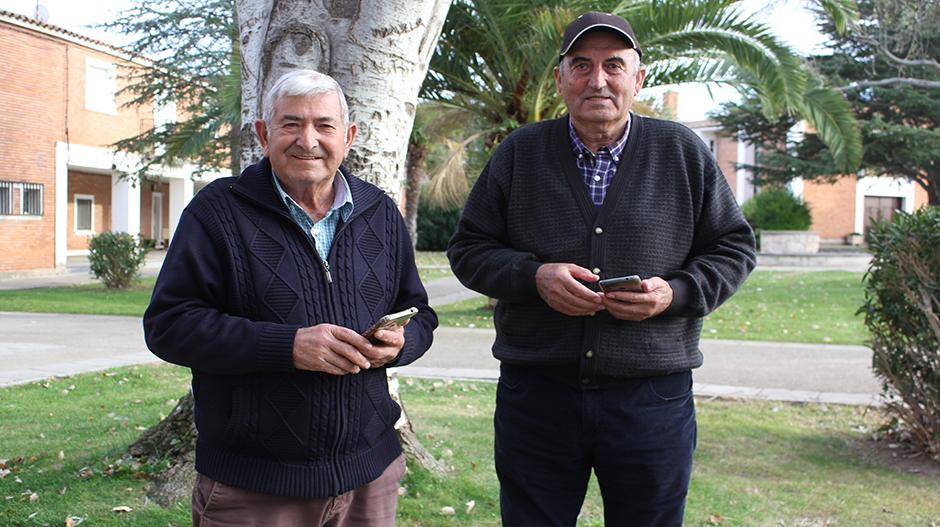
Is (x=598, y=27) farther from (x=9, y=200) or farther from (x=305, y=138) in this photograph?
(x=9, y=200)

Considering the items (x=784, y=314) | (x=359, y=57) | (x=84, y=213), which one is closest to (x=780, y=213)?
(x=784, y=314)

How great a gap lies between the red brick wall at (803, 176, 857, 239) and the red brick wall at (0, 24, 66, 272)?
37003mm

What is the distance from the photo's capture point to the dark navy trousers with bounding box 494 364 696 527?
8.71ft

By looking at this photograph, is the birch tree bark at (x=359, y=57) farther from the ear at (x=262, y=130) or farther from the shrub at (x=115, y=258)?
the shrub at (x=115, y=258)

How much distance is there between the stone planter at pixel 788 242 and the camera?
29672mm

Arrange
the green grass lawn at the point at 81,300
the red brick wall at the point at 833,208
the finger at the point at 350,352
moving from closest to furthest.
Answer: the finger at the point at 350,352 → the green grass lawn at the point at 81,300 → the red brick wall at the point at 833,208

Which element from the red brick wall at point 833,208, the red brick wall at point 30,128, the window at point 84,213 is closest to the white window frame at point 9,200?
the red brick wall at point 30,128

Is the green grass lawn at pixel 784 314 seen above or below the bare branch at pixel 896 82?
below

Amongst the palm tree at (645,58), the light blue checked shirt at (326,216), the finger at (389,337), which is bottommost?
the finger at (389,337)

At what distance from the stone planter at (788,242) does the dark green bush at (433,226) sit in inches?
481

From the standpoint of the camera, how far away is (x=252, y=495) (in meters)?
2.33

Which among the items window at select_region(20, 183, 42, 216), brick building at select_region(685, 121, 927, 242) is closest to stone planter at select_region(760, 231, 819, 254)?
brick building at select_region(685, 121, 927, 242)

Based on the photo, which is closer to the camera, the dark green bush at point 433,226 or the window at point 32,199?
the window at point 32,199

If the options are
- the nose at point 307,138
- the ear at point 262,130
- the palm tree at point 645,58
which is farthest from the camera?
the palm tree at point 645,58
